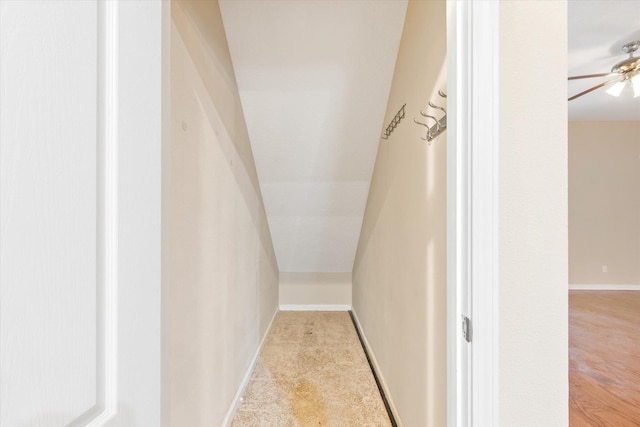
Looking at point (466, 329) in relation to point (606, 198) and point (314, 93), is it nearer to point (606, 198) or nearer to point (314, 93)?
point (314, 93)

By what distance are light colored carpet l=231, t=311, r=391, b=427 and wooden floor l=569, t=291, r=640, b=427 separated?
119 centimetres

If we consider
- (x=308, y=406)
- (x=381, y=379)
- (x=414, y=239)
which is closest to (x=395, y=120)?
(x=414, y=239)

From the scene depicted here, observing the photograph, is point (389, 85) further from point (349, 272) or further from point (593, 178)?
point (593, 178)

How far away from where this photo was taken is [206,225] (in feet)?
5.19

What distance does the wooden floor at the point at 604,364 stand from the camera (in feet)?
6.44

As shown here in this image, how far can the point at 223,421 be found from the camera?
6.11ft

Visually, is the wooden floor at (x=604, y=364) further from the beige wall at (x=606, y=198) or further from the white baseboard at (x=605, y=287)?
the beige wall at (x=606, y=198)
